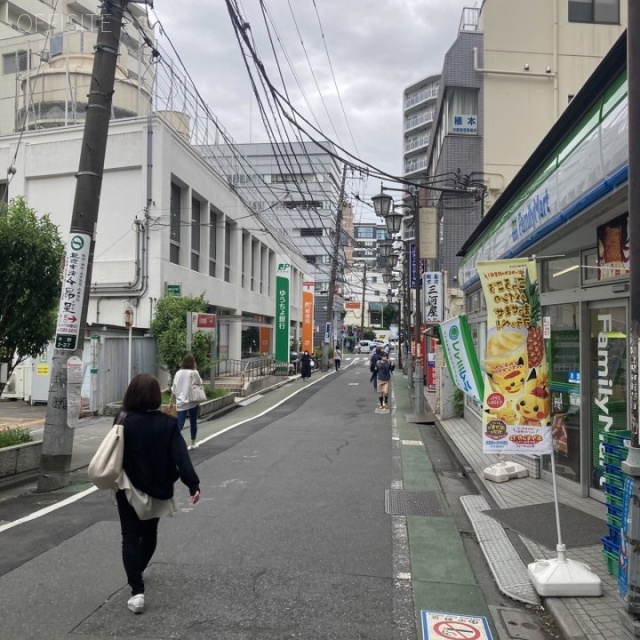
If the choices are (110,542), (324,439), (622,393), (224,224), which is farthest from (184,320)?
(622,393)

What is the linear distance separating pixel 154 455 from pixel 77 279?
15.5 feet

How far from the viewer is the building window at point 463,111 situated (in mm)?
20938

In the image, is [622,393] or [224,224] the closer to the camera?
[622,393]

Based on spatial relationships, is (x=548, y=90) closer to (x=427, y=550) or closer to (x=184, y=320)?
(x=184, y=320)

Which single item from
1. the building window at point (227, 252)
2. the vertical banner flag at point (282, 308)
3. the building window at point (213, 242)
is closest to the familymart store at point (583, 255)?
the building window at point (213, 242)

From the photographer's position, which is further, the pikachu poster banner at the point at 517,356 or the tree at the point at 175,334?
the tree at the point at 175,334

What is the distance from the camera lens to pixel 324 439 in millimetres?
12273

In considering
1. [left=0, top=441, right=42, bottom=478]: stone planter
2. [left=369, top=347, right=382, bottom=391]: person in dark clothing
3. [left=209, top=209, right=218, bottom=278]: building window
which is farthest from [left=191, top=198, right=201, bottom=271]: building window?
[left=0, top=441, right=42, bottom=478]: stone planter

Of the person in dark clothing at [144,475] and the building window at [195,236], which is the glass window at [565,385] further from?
the building window at [195,236]

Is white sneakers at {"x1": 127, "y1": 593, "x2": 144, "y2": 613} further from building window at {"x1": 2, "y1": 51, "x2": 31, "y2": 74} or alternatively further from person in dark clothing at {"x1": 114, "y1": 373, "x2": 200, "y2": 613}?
building window at {"x1": 2, "y1": 51, "x2": 31, "y2": 74}

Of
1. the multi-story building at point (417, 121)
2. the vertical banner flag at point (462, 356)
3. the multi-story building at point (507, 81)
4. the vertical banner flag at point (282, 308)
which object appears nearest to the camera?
the vertical banner flag at point (462, 356)

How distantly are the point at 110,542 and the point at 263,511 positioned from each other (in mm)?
1781

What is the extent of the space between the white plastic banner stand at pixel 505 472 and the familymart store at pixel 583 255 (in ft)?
0.95

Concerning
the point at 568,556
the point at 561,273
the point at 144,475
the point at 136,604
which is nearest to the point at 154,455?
the point at 144,475
